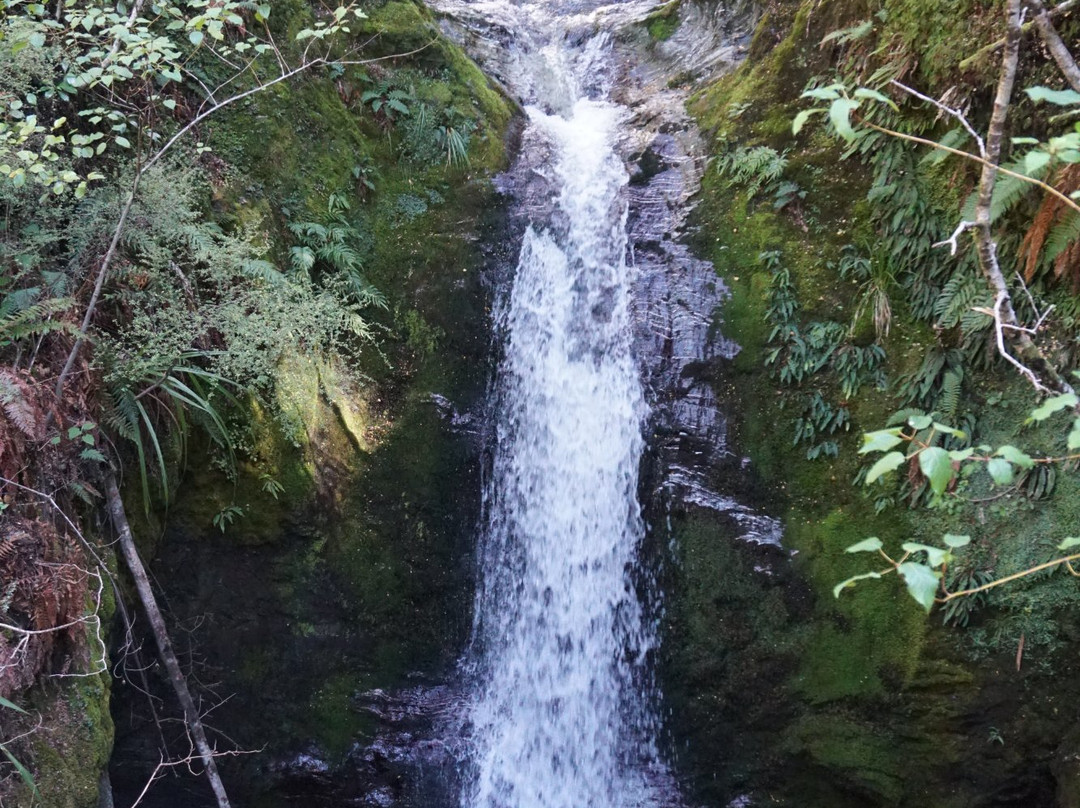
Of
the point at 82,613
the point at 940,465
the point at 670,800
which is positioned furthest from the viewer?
the point at 670,800

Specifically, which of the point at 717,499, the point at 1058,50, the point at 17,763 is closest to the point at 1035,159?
the point at 1058,50

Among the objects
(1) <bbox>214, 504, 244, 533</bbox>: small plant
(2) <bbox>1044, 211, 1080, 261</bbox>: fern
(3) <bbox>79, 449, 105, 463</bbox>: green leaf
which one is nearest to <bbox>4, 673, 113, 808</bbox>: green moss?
(3) <bbox>79, 449, 105, 463</bbox>: green leaf

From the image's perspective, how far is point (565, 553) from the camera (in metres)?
6.79

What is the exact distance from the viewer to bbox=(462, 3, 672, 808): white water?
6383 millimetres

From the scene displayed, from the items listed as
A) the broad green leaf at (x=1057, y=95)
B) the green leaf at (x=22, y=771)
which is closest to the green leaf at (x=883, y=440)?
the broad green leaf at (x=1057, y=95)

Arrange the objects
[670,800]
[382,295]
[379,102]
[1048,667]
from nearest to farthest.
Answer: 1. [1048,667]
2. [670,800]
3. [382,295]
4. [379,102]

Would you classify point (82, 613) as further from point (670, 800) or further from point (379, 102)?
point (379, 102)

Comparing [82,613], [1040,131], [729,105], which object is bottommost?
[82,613]

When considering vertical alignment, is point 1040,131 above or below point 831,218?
above

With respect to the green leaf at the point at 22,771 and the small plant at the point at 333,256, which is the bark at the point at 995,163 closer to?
the small plant at the point at 333,256

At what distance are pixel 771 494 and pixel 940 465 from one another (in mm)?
4320

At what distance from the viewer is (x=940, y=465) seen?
199 centimetres

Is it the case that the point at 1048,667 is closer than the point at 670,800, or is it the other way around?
the point at 1048,667

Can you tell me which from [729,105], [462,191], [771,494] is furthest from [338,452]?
[729,105]
